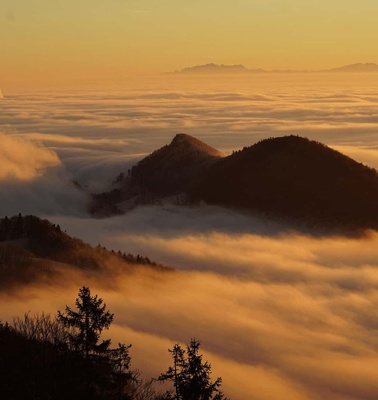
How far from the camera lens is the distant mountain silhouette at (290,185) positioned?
15738 centimetres

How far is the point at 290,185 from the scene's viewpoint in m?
169

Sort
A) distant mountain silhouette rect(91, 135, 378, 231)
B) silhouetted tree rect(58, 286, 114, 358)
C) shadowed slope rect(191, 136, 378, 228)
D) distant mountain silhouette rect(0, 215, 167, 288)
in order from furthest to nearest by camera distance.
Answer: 1. shadowed slope rect(191, 136, 378, 228)
2. distant mountain silhouette rect(91, 135, 378, 231)
3. distant mountain silhouette rect(0, 215, 167, 288)
4. silhouetted tree rect(58, 286, 114, 358)

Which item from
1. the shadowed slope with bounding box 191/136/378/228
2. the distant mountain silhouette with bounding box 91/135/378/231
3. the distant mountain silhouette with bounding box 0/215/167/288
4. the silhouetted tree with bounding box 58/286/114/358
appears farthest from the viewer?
the shadowed slope with bounding box 191/136/378/228

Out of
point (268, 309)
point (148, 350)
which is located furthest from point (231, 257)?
point (148, 350)

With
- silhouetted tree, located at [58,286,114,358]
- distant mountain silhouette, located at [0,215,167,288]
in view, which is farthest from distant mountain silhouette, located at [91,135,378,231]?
silhouetted tree, located at [58,286,114,358]

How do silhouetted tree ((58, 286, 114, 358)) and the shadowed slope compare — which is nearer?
silhouetted tree ((58, 286, 114, 358))

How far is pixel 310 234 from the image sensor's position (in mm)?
149000

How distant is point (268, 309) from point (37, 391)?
57.6 m

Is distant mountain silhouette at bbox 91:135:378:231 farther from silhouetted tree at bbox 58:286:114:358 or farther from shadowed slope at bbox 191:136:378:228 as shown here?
silhouetted tree at bbox 58:286:114:358

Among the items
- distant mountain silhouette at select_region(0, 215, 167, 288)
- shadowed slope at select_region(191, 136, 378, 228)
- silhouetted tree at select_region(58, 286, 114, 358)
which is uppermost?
shadowed slope at select_region(191, 136, 378, 228)

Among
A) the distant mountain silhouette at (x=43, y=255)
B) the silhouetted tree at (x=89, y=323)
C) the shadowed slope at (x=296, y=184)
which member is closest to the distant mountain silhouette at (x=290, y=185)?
the shadowed slope at (x=296, y=184)

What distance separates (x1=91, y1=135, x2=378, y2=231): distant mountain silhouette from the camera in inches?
6196

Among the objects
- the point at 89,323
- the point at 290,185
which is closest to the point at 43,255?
the point at 89,323

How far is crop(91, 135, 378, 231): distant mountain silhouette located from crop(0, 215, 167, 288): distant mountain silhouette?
174 ft
